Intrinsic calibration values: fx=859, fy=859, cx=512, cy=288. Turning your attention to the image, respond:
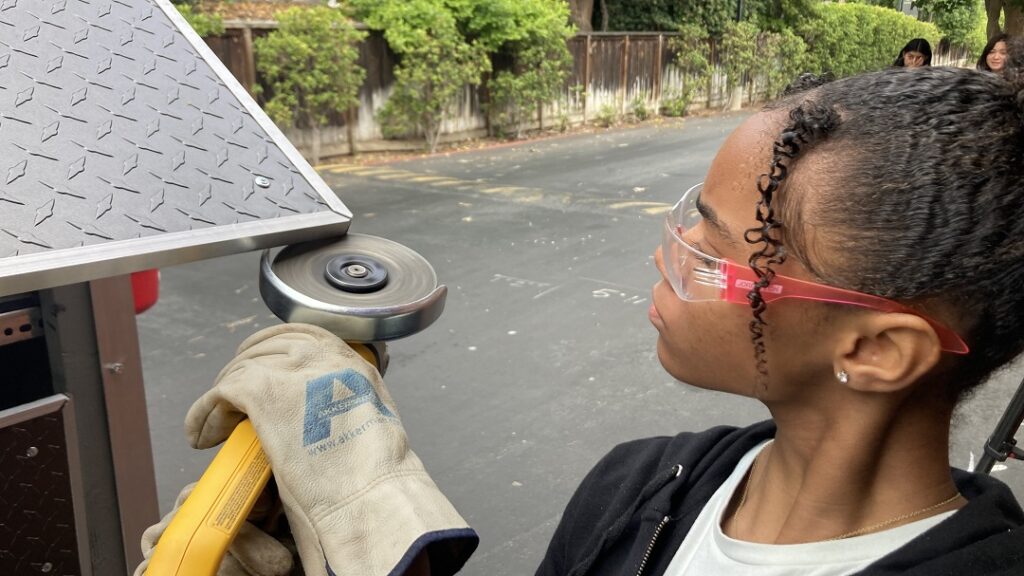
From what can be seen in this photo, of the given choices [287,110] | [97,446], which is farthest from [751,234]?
[287,110]

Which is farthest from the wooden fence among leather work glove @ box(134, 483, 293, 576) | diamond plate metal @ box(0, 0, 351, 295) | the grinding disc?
leather work glove @ box(134, 483, 293, 576)

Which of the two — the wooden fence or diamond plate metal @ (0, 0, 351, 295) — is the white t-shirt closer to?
diamond plate metal @ (0, 0, 351, 295)

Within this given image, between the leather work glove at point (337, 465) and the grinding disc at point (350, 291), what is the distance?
0.04 m

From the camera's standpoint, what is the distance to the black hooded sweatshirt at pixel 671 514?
1060 mm

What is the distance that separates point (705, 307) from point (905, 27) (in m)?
26.9

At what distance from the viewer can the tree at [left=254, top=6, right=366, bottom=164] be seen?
1049 cm

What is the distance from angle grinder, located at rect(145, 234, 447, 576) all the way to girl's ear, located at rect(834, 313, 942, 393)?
25.7 inches

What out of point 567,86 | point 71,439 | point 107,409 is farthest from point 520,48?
point 71,439

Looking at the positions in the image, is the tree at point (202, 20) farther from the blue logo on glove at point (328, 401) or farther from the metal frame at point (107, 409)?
the blue logo on glove at point (328, 401)

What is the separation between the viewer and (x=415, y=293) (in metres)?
1.42

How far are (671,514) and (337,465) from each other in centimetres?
54

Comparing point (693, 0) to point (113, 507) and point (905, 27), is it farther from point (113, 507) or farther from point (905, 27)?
point (113, 507)

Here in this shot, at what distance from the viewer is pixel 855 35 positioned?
22.6 m

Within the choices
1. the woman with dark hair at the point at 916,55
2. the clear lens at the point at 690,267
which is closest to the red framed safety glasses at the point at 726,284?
the clear lens at the point at 690,267
